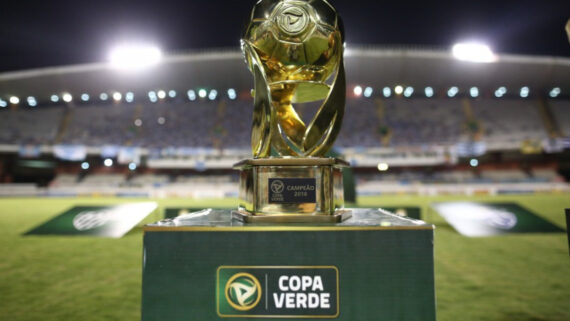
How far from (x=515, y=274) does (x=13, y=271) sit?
18.1ft

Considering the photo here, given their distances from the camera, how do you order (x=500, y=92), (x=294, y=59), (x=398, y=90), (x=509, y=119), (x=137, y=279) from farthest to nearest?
(x=398, y=90)
(x=500, y=92)
(x=509, y=119)
(x=137, y=279)
(x=294, y=59)

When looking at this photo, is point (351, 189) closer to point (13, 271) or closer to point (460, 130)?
point (13, 271)

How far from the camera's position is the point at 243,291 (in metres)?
1.49

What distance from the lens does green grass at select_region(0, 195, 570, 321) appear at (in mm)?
2572

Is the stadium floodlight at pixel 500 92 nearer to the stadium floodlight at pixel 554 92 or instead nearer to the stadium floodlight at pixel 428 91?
the stadium floodlight at pixel 554 92

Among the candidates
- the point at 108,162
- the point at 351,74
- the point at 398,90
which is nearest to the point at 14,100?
the point at 108,162

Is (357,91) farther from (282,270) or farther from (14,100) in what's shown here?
(282,270)

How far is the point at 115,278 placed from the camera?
3566 mm

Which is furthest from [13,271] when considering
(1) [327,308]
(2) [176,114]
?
(2) [176,114]

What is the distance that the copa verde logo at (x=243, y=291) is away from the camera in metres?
1.49

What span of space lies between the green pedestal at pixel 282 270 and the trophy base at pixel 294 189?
20 centimetres

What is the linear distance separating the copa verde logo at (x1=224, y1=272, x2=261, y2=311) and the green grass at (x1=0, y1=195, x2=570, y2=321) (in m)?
1.36

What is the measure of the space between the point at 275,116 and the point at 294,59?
0.35 m

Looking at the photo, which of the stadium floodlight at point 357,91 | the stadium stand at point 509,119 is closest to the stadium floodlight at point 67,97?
the stadium floodlight at point 357,91
